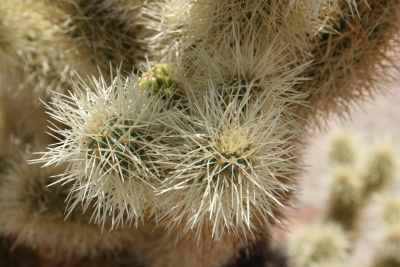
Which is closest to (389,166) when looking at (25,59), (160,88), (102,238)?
(102,238)

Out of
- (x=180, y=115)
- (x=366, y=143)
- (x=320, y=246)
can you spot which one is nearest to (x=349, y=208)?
(x=320, y=246)

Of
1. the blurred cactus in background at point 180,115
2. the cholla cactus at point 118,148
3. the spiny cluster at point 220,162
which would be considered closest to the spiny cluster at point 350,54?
the blurred cactus in background at point 180,115

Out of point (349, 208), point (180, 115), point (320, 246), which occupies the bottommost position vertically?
point (180, 115)

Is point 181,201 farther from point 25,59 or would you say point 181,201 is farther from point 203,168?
point 25,59

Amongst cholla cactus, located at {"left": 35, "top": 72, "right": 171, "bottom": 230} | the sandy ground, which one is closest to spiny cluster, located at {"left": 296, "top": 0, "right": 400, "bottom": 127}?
cholla cactus, located at {"left": 35, "top": 72, "right": 171, "bottom": 230}

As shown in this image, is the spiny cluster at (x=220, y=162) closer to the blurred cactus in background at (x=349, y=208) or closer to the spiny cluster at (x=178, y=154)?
the spiny cluster at (x=178, y=154)

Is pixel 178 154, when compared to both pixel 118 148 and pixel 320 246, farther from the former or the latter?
pixel 320 246

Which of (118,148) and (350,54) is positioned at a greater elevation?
(350,54)

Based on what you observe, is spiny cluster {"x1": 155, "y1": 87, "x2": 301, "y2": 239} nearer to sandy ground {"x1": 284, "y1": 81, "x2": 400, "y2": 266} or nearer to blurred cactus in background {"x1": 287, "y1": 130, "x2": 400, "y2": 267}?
blurred cactus in background {"x1": 287, "y1": 130, "x2": 400, "y2": 267}
